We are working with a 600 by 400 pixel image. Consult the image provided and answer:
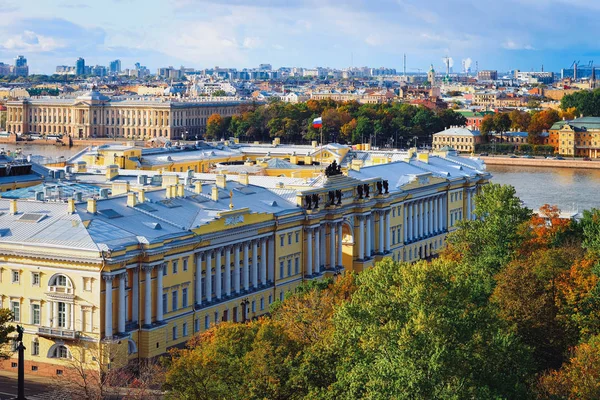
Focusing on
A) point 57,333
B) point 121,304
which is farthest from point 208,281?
point 57,333

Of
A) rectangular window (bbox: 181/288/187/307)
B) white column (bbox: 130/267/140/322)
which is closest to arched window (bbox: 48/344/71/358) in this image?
white column (bbox: 130/267/140/322)

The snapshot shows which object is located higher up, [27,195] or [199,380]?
[27,195]

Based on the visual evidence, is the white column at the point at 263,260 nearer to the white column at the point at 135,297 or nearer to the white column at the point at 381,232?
the white column at the point at 135,297

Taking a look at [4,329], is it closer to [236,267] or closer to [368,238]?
[236,267]

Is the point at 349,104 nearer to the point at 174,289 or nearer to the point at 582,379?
the point at 174,289

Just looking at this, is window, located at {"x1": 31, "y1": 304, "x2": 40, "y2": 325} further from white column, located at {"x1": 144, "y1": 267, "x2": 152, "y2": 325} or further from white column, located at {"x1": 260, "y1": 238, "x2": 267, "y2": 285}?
white column, located at {"x1": 260, "y1": 238, "x2": 267, "y2": 285}

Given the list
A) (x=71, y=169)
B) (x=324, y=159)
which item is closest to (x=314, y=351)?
(x=71, y=169)
